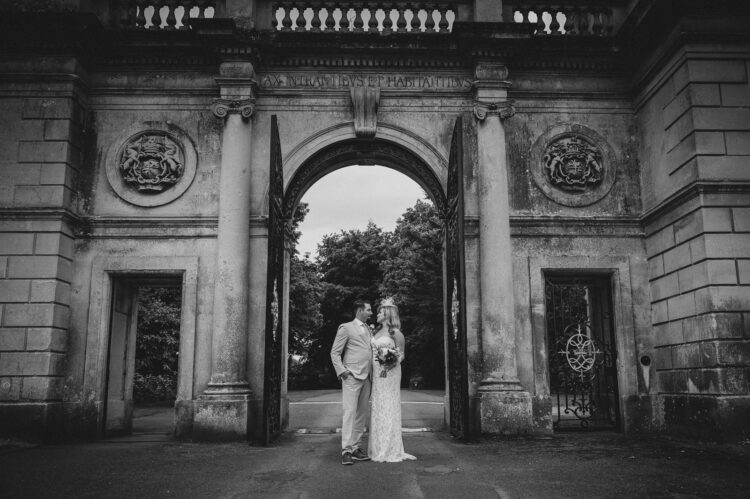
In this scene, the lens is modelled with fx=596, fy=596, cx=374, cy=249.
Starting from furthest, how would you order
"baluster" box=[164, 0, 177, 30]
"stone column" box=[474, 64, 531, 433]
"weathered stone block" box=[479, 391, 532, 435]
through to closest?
"baluster" box=[164, 0, 177, 30]
"stone column" box=[474, 64, 531, 433]
"weathered stone block" box=[479, 391, 532, 435]

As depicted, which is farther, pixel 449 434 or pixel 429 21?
pixel 429 21

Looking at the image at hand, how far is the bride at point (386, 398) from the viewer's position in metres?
7.71

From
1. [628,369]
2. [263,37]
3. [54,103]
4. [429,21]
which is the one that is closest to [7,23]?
[54,103]

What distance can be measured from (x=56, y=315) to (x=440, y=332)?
2567 cm

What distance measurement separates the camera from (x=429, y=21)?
38.1 feet

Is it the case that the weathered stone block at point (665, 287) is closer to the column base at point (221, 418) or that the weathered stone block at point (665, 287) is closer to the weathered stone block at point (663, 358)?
the weathered stone block at point (663, 358)

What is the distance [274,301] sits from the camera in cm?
951

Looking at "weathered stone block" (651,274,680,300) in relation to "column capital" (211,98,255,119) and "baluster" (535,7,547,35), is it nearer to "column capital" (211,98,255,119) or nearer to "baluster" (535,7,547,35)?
"baluster" (535,7,547,35)

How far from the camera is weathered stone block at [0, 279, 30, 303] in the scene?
10.0 meters

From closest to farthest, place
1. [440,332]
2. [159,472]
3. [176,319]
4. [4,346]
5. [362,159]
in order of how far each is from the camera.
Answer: [159,472] → [4,346] → [362,159] → [176,319] → [440,332]

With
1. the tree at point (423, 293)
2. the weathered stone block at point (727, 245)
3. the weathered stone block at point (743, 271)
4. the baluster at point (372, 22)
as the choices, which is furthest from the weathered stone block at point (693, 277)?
the tree at point (423, 293)

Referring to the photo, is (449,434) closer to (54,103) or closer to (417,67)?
(417,67)

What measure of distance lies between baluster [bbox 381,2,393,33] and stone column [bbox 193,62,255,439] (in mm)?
2760

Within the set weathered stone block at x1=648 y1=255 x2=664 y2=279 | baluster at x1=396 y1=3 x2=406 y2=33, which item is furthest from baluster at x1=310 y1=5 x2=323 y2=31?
weathered stone block at x1=648 y1=255 x2=664 y2=279
